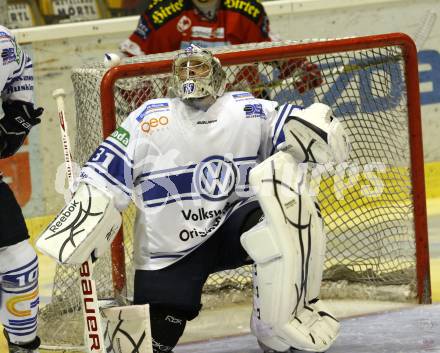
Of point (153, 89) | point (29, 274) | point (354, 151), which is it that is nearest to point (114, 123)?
point (153, 89)

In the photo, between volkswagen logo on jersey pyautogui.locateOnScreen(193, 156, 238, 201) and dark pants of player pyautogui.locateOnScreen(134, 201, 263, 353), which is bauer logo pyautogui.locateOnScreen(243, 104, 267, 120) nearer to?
volkswagen logo on jersey pyautogui.locateOnScreen(193, 156, 238, 201)

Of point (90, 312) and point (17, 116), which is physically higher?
point (17, 116)

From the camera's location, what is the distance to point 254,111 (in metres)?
3.92

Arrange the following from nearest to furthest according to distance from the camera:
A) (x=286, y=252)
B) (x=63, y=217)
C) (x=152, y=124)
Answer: (x=286, y=252), (x=63, y=217), (x=152, y=124)

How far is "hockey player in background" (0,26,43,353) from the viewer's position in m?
3.90

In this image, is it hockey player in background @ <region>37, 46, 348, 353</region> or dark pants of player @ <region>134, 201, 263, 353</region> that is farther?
dark pants of player @ <region>134, 201, 263, 353</region>

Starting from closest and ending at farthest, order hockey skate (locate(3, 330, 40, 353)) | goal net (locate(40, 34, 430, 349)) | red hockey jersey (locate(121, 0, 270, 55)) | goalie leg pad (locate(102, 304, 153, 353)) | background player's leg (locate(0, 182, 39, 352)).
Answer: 1. goalie leg pad (locate(102, 304, 153, 353))
2. background player's leg (locate(0, 182, 39, 352))
3. hockey skate (locate(3, 330, 40, 353))
4. goal net (locate(40, 34, 430, 349))
5. red hockey jersey (locate(121, 0, 270, 55))

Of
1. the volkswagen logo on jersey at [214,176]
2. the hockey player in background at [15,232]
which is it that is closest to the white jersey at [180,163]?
the volkswagen logo on jersey at [214,176]

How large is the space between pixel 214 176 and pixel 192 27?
190 cm

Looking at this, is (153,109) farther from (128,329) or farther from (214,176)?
(128,329)

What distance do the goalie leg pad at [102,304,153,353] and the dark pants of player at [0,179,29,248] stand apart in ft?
1.14

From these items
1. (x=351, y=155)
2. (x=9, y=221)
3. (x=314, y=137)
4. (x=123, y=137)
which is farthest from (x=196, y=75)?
(x=351, y=155)

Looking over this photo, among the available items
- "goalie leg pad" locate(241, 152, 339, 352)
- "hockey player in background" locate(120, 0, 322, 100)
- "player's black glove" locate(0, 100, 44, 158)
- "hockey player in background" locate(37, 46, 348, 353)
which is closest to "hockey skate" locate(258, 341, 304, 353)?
"hockey player in background" locate(37, 46, 348, 353)

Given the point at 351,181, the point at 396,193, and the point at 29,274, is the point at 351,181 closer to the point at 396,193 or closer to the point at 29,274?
the point at 396,193
